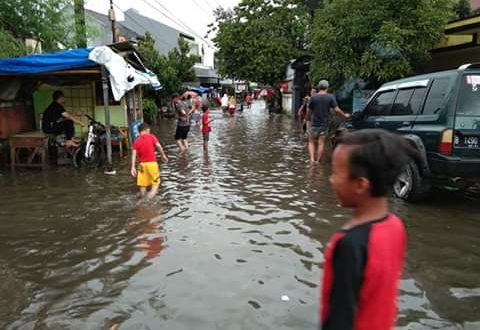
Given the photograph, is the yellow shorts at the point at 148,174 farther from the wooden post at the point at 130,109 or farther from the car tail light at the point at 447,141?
the wooden post at the point at 130,109

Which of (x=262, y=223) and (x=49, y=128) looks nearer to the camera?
(x=262, y=223)

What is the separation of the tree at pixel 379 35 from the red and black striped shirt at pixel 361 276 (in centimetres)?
1158

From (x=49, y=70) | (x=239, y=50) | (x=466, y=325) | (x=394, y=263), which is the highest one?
(x=239, y=50)

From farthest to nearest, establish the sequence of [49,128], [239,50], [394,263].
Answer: [239,50], [49,128], [394,263]

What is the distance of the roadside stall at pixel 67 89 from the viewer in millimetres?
9875

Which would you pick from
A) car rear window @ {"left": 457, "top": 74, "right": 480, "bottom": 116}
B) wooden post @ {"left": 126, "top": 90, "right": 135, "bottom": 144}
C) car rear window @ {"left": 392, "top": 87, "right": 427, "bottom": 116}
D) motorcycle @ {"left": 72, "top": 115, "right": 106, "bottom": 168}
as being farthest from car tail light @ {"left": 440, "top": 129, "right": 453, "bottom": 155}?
wooden post @ {"left": 126, "top": 90, "right": 135, "bottom": 144}

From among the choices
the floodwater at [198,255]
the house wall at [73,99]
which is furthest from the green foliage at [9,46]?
the floodwater at [198,255]

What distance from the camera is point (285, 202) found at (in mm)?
7383

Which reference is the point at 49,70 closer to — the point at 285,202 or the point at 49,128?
the point at 49,128

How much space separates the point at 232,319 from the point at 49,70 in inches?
319

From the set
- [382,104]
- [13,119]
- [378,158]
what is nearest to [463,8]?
[382,104]

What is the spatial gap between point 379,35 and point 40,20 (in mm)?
9358

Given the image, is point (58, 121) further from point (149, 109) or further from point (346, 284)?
point (149, 109)

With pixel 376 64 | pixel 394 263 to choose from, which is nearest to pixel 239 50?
pixel 376 64
